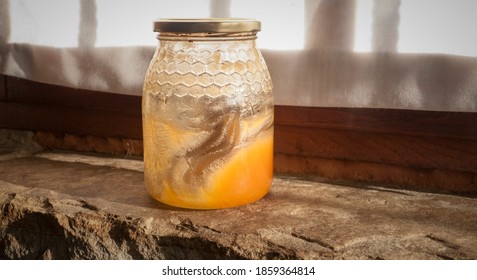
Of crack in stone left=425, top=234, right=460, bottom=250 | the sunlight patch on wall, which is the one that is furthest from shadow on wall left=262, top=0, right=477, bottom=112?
the sunlight patch on wall

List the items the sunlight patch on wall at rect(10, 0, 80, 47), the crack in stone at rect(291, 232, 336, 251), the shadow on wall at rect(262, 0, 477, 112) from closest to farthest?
the crack in stone at rect(291, 232, 336, 251), the shadow on wall at rect(262, 0, 477, 112), the sunlight patch on wall at rect(10, 0, 80, 47)

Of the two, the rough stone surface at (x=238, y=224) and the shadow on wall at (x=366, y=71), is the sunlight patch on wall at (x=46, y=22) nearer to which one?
the rough stone surface at (x=238, y=224)

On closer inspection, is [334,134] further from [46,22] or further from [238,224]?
[46,22]

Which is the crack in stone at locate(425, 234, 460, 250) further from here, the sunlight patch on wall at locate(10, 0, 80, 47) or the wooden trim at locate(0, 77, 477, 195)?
the sunlight patch on wall at locate(10, 0, 80, 47)

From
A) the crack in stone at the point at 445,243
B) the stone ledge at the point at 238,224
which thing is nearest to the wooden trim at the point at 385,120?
the stone ledge at the point at 238,224

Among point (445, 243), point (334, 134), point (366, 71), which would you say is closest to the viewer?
point (445, 243)

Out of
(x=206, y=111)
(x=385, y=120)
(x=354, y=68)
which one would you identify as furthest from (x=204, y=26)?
(x=385, y=120)
